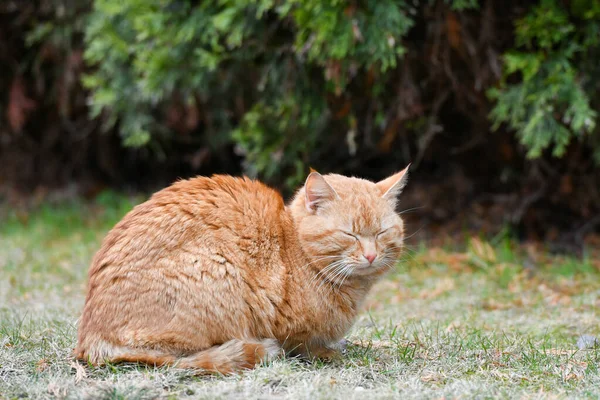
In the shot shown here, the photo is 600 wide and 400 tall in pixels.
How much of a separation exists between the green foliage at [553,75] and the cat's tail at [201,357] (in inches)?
106

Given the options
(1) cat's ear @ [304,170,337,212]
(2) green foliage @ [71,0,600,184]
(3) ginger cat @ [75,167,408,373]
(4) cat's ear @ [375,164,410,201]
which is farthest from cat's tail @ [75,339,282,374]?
(2) green foliage @ [71,0,600,184]

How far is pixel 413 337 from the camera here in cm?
340

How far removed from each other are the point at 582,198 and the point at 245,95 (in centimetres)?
292

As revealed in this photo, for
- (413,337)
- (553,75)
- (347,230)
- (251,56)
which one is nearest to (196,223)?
(347,230)

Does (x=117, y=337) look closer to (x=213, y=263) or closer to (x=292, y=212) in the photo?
(x=213, y=263)

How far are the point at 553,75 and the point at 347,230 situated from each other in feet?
7.75

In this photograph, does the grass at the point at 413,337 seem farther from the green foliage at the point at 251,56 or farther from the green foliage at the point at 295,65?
the green foliage at the point at 251,56

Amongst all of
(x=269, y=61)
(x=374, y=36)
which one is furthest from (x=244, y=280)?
(x=269, y=61)

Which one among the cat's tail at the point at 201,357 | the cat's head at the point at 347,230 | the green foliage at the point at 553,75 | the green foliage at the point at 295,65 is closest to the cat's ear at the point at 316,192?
the cat's head at the point at 347,230

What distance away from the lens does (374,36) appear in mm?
4477

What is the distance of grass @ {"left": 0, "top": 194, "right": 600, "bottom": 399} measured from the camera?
102 inches

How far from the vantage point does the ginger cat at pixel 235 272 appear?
108 inches

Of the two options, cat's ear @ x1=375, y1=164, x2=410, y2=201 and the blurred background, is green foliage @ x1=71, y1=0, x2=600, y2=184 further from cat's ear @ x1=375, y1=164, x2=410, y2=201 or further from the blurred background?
cat's ear @ x1=375, y1=164, x2=410, y2=201

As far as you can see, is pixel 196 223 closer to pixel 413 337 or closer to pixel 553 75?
pixel 413 337
